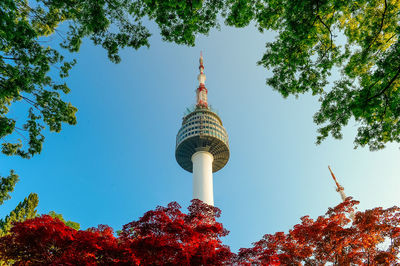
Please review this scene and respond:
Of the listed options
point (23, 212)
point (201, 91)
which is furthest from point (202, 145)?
point (23, 212)

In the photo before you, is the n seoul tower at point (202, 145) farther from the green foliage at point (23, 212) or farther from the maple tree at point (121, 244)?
the maple tree at point (121, 244)

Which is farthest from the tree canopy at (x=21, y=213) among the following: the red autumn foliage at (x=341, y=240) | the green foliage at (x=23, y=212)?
the red autumn foliage at (x=341, y=240)

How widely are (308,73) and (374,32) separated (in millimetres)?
2392

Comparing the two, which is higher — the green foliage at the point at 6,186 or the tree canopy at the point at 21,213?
the tree canopy at the point at 21,213

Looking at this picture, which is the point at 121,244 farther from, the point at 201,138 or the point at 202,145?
the point at 202,145

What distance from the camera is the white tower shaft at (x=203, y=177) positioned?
152ft

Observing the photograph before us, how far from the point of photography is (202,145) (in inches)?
2121

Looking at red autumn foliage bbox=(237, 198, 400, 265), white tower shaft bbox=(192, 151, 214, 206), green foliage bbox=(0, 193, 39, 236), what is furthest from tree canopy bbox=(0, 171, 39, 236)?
white tower shaft bbox=(192, 151, 214, 206)

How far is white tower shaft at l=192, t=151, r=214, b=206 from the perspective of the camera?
152 ft

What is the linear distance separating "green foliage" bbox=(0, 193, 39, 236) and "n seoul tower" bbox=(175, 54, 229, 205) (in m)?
28.9

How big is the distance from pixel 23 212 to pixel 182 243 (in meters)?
19.5

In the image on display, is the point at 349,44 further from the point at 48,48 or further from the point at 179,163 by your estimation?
the point at 179,163

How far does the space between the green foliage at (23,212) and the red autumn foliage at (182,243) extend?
12.9 m

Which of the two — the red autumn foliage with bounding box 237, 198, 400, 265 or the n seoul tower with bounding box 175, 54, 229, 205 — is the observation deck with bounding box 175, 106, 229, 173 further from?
the red autumn foliage with bounding box 237, 198, 400, 265
